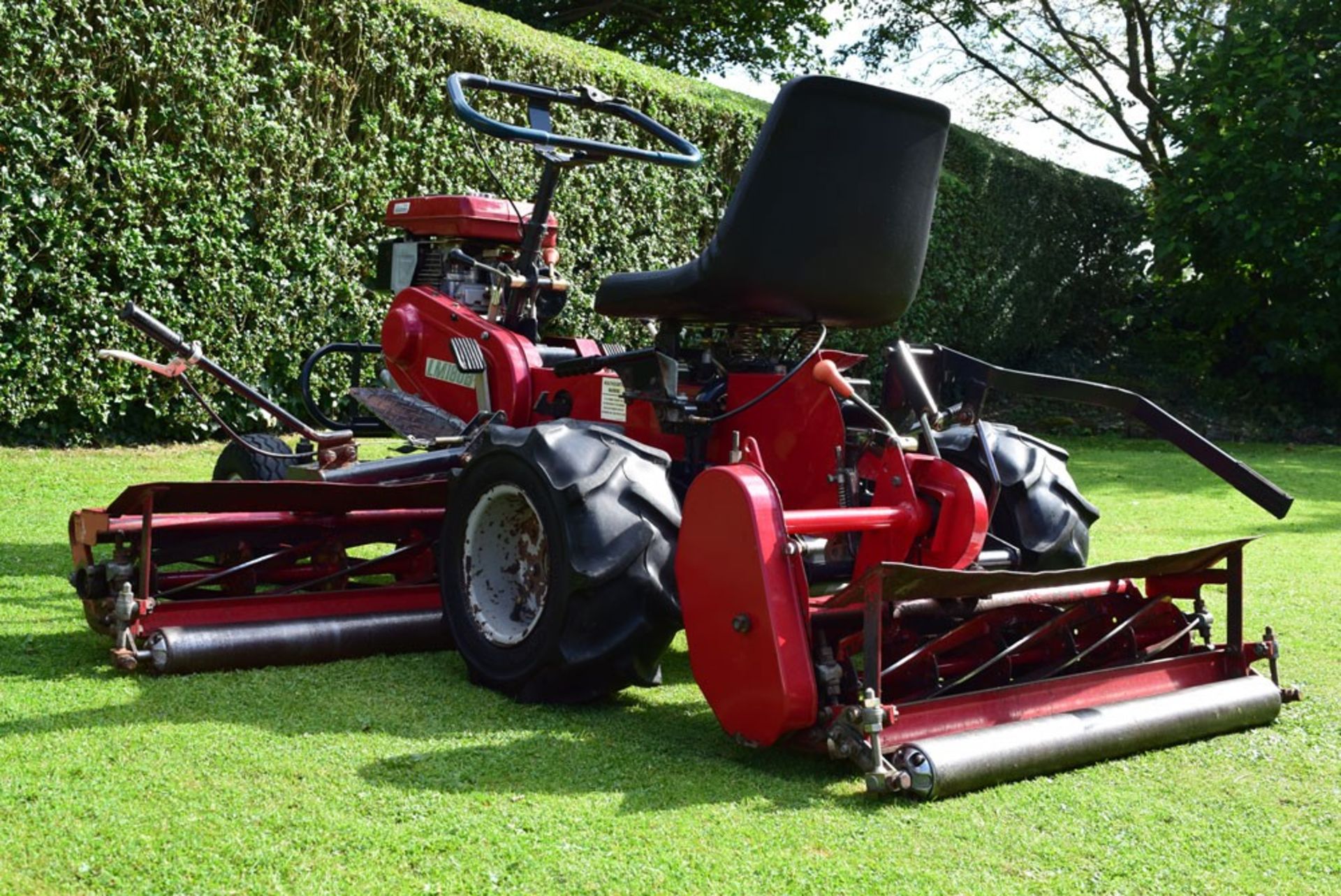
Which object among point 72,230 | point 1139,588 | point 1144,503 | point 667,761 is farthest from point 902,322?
point 667,761

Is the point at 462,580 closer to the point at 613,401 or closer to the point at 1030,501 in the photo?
the point at 613,401

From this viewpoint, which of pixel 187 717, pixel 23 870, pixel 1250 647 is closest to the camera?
pixel 23 870

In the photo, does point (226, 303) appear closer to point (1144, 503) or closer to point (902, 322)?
point (1144, 503)

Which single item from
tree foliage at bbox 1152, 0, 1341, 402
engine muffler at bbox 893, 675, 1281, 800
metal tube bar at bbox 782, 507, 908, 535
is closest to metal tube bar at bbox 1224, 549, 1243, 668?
engine muffler at bbox 893, 675, 1281, 800

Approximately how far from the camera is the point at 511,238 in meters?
5.80

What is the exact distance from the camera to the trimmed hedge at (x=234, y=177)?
7.75m

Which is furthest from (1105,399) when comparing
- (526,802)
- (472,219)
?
(472,219)

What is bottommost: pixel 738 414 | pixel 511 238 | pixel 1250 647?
pixel 1250 647

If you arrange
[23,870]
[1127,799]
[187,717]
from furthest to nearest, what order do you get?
[187,717]
[1127,799]
[23,870]

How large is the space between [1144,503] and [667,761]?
261 inches

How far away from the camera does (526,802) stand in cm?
290

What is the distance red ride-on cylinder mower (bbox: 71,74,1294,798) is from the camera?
3256 millimetres

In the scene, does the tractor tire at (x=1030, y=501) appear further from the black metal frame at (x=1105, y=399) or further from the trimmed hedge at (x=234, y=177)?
the trimmed hedge at (x=234, y=177)

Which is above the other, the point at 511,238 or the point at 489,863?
the point at 511,238
